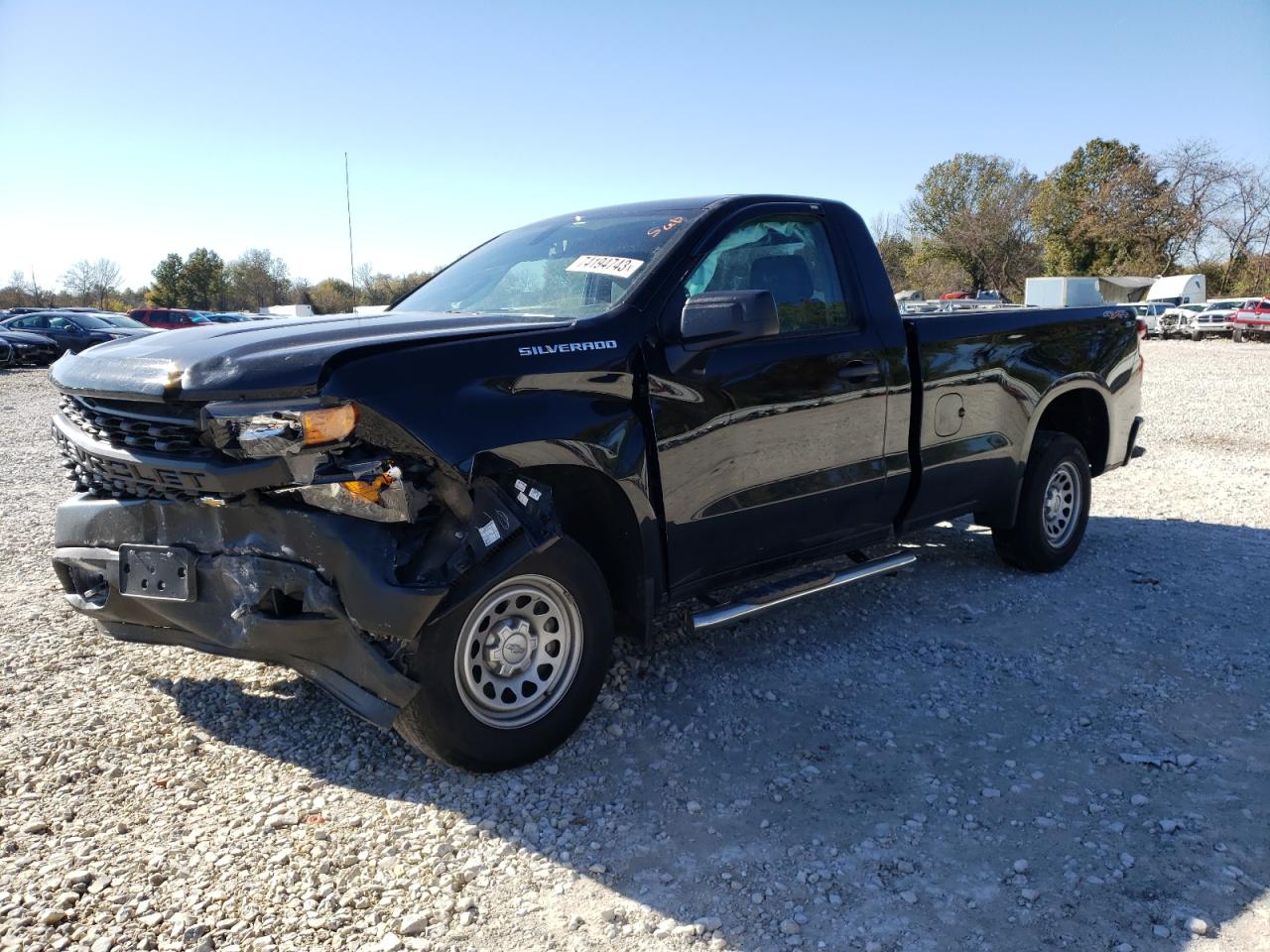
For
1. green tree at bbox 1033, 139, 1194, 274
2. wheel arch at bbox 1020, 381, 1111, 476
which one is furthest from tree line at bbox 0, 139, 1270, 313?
wheel arch at bbox 1020, 381, 1111, 476

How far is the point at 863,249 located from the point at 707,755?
2.53 m

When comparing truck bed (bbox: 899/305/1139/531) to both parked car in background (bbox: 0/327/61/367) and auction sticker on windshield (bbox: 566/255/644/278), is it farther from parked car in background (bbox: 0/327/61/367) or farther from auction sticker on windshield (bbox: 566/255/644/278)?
parked car in background (bbox: 0/327/61/367)

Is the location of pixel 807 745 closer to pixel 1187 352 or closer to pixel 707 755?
pixel 707 755

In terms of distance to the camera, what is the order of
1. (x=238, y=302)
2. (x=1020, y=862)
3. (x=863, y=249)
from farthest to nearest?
(x=238, y=302)
(x=863, y=249)
(x=1020, y=862)

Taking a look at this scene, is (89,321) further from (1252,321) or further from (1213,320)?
(1252,321)

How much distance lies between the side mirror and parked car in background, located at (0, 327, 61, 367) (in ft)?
85.3

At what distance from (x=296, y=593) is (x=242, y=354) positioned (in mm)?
754

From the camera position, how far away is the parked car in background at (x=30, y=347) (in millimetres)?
24453

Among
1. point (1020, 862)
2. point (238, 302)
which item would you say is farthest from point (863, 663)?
point (238, 302)

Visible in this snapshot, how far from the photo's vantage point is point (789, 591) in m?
4.10

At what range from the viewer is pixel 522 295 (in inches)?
164

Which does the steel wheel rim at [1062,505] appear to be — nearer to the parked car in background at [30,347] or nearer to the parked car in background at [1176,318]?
the parked car in background at [30,347]

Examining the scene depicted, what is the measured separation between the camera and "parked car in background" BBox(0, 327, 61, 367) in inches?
963

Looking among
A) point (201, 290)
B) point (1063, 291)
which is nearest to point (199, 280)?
point (201, 290)
